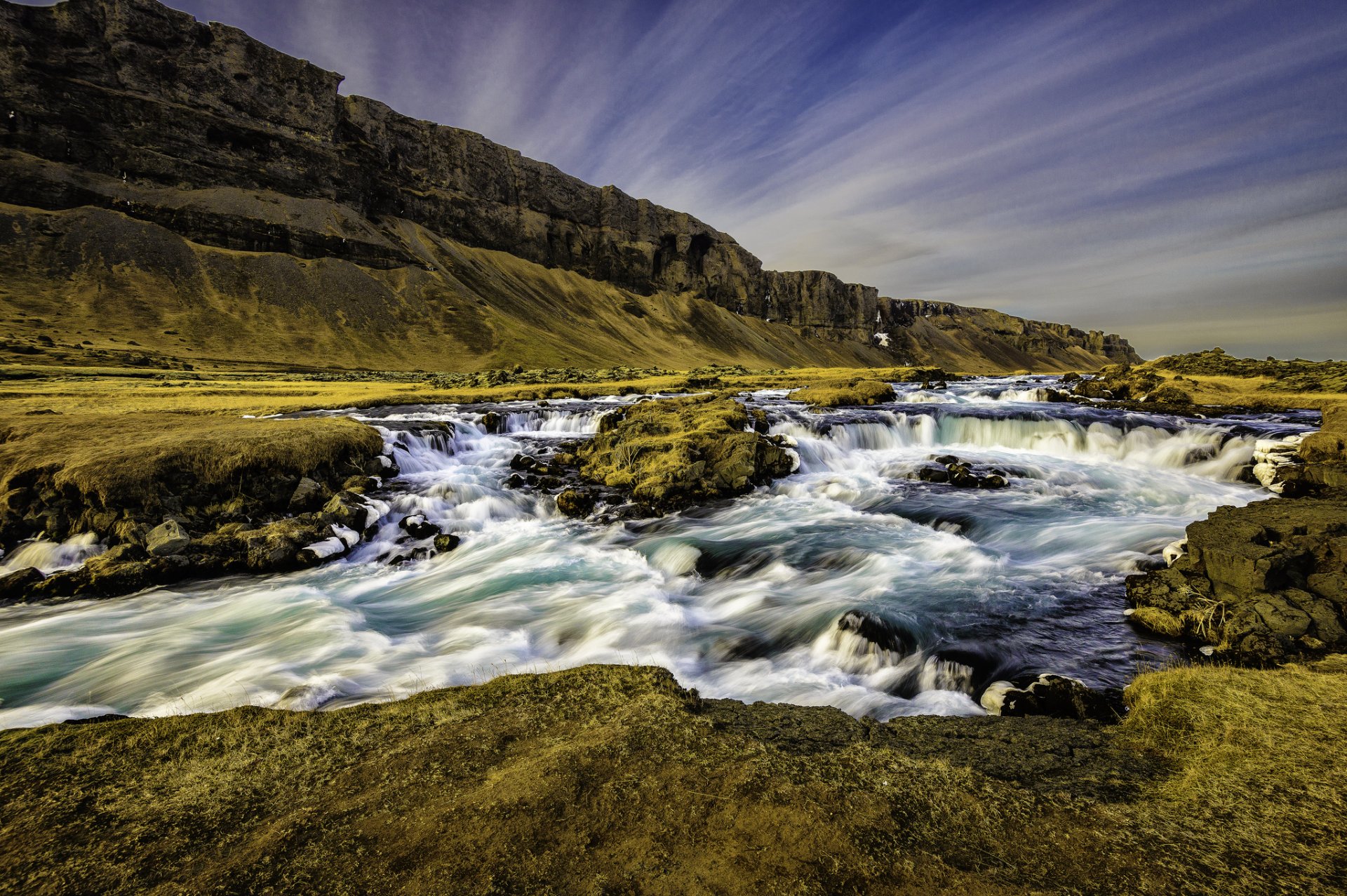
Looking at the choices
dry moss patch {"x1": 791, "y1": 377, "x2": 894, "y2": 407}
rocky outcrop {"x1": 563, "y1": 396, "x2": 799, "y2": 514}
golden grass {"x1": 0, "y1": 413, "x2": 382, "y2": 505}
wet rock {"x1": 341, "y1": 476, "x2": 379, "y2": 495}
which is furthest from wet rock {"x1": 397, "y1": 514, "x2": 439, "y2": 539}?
dry moss patch {"x1": 791, "y1": 377, "x2": 894, "y2": 407}

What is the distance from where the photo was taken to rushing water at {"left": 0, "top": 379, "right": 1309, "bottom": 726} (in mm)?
6859

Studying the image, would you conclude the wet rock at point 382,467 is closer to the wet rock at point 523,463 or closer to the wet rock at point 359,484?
the wet rock at point 359,484

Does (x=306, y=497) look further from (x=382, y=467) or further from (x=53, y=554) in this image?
(x=53, y=554)

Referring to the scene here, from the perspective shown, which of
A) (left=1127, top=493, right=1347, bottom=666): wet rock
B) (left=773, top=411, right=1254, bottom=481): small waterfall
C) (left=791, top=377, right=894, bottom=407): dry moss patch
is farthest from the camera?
(left=791, top=377, right=894, bottom=407): dry moss patch

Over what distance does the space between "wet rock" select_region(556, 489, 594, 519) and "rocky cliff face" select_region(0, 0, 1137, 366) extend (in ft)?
297

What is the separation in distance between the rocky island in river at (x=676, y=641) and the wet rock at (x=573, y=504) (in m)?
0.10

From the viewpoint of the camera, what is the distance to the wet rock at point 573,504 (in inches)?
566

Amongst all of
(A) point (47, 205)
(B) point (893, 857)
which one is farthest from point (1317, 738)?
(A) point (47, 205)

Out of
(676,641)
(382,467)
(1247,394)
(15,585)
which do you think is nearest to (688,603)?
(676,641)

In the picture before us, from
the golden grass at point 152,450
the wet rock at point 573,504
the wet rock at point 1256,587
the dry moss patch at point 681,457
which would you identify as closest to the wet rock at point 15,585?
the golden grass at point 152,450

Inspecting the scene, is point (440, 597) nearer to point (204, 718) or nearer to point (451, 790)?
point (204, 718)

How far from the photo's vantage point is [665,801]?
323 centimetres

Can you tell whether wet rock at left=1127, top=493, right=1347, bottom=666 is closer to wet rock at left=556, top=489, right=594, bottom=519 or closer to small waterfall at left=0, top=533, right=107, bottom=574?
wet rock at left=556, top=489, right=594, bottom=519

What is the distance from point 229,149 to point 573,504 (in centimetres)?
10442
